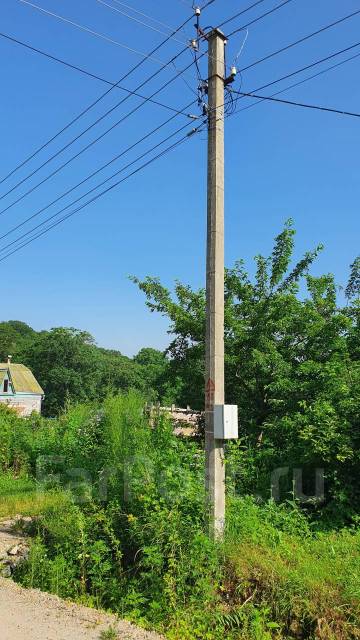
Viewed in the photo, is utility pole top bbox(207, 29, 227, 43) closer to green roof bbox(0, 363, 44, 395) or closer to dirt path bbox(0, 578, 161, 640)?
dirt path bbox(0, 578, 161, 640)

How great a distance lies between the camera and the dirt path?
462 cm

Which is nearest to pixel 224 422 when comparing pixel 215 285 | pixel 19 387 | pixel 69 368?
pixel 215 285

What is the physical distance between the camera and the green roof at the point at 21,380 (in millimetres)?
48609

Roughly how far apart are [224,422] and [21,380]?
47363 millimetres

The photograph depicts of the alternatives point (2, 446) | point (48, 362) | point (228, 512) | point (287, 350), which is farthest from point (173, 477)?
point (48, 362)

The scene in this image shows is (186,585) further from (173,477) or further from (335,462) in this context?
(335,462)

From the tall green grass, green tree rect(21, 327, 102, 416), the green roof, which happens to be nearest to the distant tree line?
green tree rect(21, 327, 102, 416)

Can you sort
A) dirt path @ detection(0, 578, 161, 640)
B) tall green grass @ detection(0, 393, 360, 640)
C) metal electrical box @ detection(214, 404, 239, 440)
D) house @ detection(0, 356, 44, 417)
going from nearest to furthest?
dirt path @ detection(0, 578, 161, 640), tall green grass @ detection(0, 393, 360, 640), metal electrical box @ detection(214, 404, 239, 440), house @ detection(0, 356, 44, 417)

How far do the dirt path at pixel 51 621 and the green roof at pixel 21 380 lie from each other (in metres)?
45.0

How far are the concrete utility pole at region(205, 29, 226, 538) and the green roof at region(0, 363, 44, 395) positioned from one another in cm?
4515

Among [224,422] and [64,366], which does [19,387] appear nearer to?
[64,366]

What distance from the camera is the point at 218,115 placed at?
6613 millimetres

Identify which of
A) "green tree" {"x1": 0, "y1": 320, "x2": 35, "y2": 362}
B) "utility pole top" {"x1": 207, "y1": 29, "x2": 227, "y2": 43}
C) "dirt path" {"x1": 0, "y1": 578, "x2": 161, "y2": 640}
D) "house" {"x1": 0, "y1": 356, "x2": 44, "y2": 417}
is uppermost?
"green tree" {"x1": 0, "y1": 320, "x2": 35, "y2": 362}

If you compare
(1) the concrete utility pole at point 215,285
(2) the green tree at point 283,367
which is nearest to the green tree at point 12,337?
(2) the green tree at point 283,367
